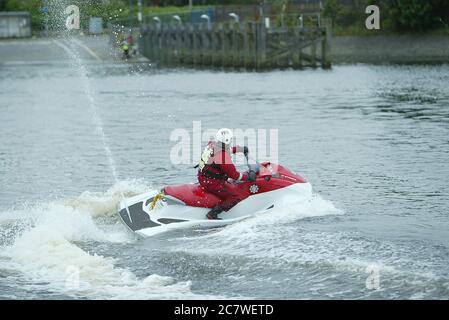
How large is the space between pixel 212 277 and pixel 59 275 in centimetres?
236

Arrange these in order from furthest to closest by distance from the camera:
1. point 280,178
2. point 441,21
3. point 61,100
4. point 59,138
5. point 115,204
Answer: point 441,21, point 61,100, point 59,138, point 115,204, point 280,178

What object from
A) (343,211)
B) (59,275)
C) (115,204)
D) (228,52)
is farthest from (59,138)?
(228,52)

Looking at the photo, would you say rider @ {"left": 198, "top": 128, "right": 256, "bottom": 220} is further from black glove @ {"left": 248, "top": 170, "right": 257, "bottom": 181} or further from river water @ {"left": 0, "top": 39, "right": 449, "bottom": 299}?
river water @ {"left": 0, "top": 39, "right": 449, "bottom": 299}

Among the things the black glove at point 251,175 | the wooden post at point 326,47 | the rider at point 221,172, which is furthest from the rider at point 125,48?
the rider at point 221,172

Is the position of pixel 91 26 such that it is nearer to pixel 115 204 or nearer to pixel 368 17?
pixel 368 17

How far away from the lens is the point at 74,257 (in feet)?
53.9

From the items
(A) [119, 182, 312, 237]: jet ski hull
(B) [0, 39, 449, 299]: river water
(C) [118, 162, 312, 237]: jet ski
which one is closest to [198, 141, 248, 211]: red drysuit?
(C) [118, 162, 312, 237]: jet ski

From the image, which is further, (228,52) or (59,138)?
(228,52)

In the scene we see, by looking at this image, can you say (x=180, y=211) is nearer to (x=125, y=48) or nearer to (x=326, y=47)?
(x=326, y=47)

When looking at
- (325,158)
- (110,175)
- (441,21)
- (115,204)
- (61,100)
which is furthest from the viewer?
(441,21)

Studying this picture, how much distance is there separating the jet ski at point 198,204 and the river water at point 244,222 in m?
0.24

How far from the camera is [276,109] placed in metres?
40.6

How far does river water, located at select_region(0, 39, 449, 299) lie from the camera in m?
15.1

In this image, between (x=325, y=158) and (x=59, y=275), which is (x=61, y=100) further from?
(x=59, y=275)
